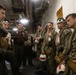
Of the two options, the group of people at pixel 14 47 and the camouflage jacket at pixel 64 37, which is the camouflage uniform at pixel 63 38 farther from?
the group of people at pixel 14 47

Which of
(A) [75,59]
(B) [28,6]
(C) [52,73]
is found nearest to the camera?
(A) [75,59]

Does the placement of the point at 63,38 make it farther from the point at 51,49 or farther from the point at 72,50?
the point at 51,49

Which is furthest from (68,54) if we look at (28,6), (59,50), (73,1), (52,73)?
(28,6)

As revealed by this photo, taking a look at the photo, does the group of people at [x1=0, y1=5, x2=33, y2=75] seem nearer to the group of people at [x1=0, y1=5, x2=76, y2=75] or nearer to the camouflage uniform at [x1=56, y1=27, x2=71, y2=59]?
the group of people at [x1=0, y1=5, x2=76, y2=75]

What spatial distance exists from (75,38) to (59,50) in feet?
3.53

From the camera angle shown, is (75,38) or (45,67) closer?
(75,38)

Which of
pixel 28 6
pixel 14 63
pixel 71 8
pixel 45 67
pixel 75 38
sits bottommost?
pixel 45 67

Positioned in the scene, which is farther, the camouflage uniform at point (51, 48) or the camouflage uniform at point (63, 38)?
the camouflage uniform at point (51, 48)

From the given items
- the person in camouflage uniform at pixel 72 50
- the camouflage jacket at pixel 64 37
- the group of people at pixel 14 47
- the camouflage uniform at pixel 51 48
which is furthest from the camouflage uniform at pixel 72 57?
the camouflage uniform at pixel 51 48

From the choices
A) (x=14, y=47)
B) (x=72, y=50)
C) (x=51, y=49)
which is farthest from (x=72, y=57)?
(x=14, y=47)

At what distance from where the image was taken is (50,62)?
4.66 meters

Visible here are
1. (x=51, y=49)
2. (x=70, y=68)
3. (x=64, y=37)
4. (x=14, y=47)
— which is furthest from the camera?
(x=14, y=47)

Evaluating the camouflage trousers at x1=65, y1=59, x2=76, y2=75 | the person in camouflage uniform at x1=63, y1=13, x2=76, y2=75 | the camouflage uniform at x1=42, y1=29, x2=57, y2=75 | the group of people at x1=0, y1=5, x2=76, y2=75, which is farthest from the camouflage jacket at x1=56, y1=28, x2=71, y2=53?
the camouflage uniform at x1=42, y1=29, x2=57, y2=75

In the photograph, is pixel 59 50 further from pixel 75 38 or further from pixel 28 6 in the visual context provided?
pixel 28 6
